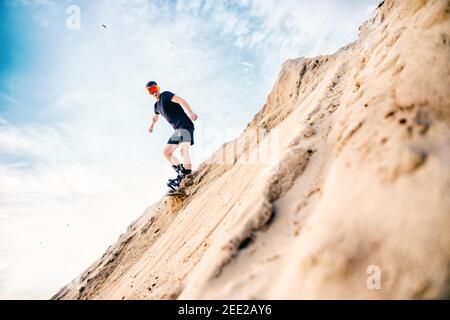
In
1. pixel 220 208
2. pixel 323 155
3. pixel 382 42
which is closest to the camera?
pixel 323 155

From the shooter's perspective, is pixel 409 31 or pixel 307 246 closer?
pixel 307 246

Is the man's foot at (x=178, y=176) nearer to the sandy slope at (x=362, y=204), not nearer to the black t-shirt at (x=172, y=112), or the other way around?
the black t-shirt at (x=172, y=112)

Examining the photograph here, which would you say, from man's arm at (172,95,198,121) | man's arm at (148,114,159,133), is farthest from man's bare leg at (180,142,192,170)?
man's arm at (148,114,159,133)

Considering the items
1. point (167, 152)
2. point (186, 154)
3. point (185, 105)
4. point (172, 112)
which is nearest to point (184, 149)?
point (186, 154)

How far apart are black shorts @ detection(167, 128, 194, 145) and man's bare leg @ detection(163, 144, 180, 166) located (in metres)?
0.09

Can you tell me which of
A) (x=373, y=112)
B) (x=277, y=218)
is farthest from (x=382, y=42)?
(x=277, y=218)

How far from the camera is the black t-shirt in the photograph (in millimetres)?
5148

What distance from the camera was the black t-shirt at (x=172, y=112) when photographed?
16.9 feet

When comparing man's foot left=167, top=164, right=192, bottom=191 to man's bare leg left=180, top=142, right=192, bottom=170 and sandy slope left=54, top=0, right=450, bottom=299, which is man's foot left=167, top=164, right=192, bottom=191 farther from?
sandy slope left=54, top=0, right=450, bottom=299

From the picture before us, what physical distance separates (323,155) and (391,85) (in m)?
0.72

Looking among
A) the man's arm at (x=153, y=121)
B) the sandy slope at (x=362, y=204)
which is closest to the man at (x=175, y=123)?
the man's arm at (x=153, y=121)

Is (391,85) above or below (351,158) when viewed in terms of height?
above

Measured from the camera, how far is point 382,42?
3.16m
